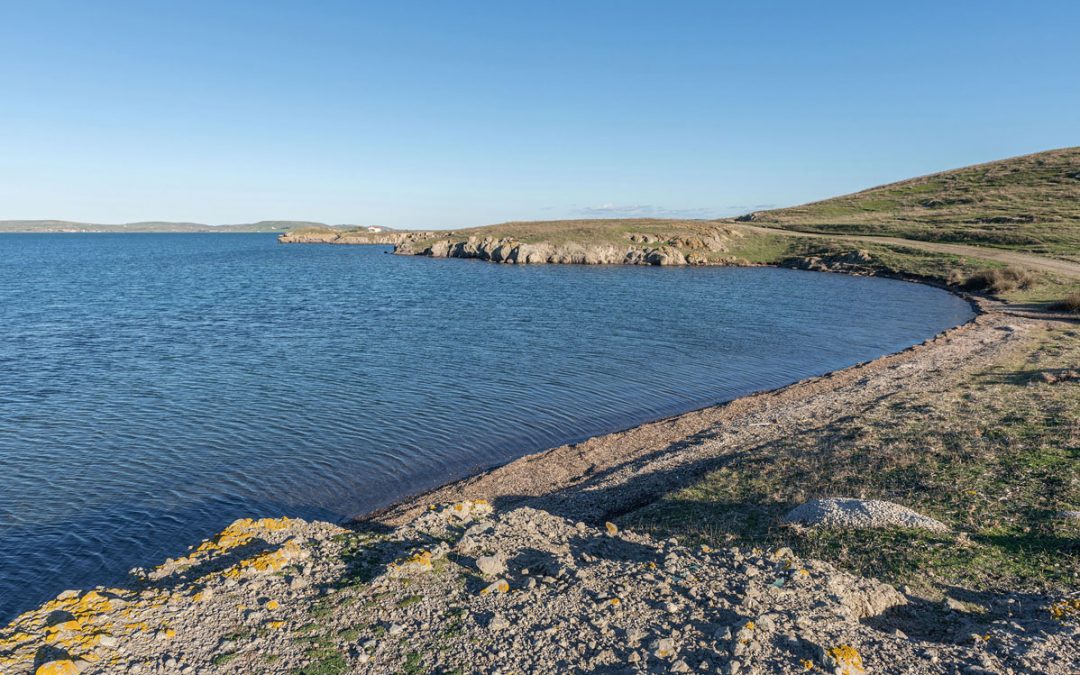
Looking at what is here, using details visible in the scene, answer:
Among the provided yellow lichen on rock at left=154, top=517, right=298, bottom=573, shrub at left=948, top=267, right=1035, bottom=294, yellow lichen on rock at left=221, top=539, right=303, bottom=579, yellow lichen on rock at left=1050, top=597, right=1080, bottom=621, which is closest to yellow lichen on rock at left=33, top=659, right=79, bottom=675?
yellow lichen on rock at left=221, top=539, right=303, bottom=579

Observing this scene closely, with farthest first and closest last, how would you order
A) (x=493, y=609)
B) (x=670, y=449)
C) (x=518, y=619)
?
(x=670, y=449) → (x=493, y=609) → (x=518, y=619)

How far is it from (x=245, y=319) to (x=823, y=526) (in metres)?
52.0

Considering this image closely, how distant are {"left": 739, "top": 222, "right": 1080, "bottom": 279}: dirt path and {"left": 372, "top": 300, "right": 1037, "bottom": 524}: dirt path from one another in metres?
43.9

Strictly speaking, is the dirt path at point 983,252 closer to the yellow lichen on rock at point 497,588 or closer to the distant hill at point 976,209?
the distant hill at point 976,209

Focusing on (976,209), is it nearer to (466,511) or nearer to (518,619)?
(466,511)

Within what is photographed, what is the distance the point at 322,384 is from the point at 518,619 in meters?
25.0

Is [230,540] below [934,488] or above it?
below

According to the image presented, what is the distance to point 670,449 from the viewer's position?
22969 millimetres

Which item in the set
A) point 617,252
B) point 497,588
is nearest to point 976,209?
point 617,252

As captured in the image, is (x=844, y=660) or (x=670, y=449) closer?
Answer: (x=844, y=660)

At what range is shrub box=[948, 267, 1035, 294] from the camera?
5850 cm

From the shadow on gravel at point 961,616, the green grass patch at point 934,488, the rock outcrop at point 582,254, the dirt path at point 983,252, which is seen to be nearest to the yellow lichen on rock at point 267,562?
the green grass patch at point 934,488

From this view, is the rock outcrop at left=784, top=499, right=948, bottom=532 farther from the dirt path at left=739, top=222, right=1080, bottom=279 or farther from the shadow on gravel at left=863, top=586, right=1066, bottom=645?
the dirt path at left=739, top=222, right=1080, bottom=279

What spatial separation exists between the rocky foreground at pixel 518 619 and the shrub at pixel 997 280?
62.7 metres
